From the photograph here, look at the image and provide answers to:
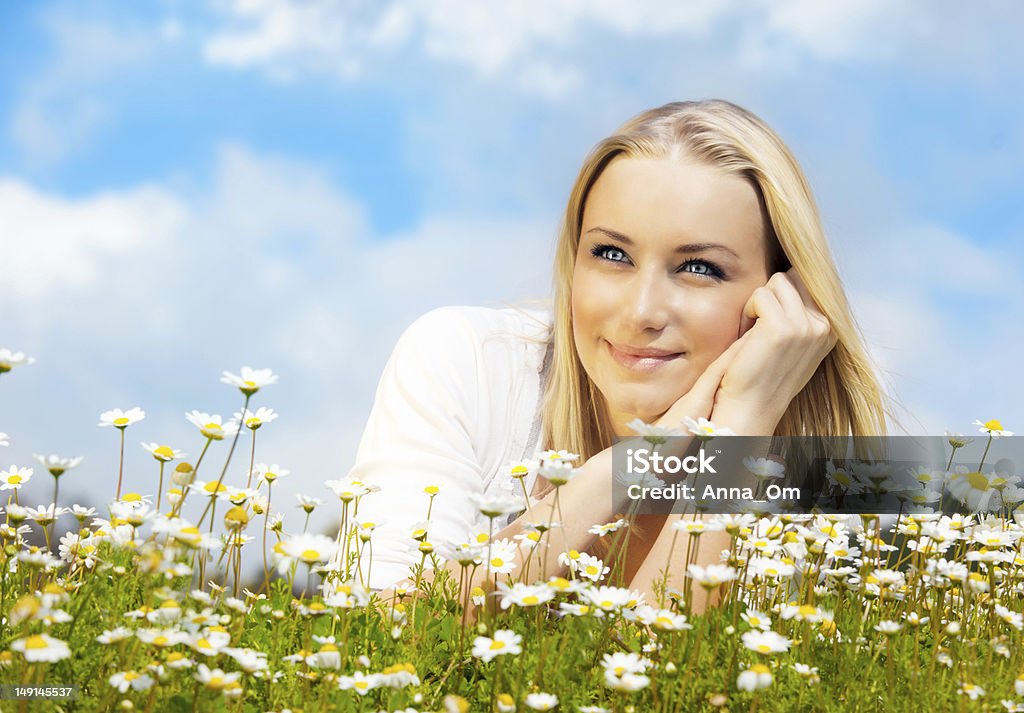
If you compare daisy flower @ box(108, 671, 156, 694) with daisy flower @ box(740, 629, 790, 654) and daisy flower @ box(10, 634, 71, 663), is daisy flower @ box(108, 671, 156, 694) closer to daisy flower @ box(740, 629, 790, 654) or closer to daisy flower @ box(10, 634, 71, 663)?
daisy flower @ box(10, 634, 71, 663)

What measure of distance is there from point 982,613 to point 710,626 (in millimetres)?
1185

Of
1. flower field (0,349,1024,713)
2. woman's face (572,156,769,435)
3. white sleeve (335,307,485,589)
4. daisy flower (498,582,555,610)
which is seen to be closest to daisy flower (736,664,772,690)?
flower field (0,349,1024,713)

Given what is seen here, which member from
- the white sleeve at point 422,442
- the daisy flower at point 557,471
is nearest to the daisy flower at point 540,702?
the daisy flower at point 557,471

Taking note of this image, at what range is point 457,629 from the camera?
8.78 feet

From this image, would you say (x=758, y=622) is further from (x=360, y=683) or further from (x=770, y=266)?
(x=770, y=266)

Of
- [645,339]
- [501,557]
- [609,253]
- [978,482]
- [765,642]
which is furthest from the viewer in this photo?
[609,253]

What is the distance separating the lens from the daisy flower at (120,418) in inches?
101

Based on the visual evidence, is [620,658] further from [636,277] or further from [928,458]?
[636,277]

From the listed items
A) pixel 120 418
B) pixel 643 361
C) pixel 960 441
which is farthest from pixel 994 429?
pixel 120 418

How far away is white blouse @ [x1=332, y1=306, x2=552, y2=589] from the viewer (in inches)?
143

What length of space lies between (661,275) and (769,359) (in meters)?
0.55

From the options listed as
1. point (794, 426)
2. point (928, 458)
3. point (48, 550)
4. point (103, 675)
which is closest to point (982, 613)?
point (928, 458)

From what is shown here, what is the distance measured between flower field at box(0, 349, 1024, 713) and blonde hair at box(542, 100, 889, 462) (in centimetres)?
137

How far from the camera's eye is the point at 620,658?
2066 mm
